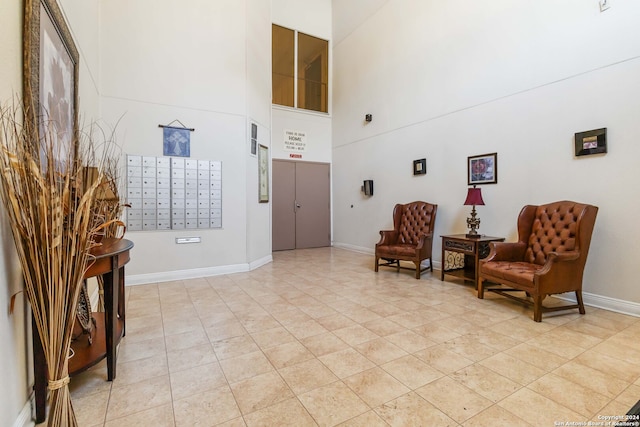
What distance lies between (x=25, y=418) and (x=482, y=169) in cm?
486

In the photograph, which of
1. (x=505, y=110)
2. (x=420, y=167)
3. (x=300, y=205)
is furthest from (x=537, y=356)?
(x=300, y=205)

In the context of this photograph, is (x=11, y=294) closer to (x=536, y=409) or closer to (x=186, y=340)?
(x=186, y=340)

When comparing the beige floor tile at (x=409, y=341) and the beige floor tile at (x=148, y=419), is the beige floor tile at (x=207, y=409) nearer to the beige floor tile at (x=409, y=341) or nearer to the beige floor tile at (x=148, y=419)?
the beige floor tile at (x=148, y=419)

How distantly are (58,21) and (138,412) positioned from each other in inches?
98.7

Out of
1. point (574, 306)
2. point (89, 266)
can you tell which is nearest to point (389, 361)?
point (89, 266)

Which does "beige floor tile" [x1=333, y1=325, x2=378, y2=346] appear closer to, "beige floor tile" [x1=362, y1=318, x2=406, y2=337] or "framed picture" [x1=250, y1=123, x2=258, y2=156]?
"beige floor tile" [x1=362, y1=318, x2=406, y2=337]

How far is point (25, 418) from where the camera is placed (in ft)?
4.59

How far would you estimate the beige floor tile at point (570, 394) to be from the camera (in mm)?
1558

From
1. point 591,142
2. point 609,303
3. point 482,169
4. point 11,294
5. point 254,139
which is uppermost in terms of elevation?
point 254,139

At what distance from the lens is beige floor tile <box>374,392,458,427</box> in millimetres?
1458

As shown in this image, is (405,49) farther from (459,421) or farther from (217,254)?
(459,421)

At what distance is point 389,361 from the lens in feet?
6.66

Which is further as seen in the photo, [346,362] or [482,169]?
[482,169]

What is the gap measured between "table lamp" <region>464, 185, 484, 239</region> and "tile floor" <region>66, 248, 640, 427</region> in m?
0.91
